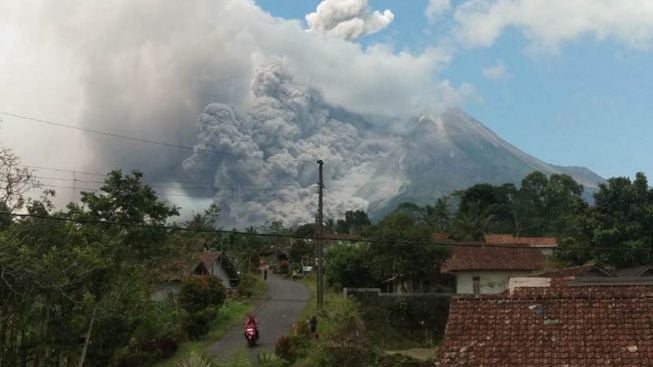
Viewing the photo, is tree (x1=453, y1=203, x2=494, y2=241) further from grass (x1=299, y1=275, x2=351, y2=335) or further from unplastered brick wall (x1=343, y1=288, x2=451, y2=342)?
unplastered brick wall (x1=343, y1=288, x2=451, y2=342)

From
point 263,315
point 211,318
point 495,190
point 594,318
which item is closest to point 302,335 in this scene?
point 211,318

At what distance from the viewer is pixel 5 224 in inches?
709

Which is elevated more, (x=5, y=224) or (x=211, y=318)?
(x=5, y=224)

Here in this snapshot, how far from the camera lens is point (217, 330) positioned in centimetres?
3238

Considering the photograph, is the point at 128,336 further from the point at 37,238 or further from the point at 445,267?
the point at 445,267

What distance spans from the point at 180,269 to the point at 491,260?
2159cm

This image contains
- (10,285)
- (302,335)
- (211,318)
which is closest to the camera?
(10,285)

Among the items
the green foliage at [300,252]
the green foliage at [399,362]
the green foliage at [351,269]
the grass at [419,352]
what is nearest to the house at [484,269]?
the green foliage at [351,269]

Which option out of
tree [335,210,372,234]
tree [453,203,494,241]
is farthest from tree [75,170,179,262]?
tree [335,210,372,234]

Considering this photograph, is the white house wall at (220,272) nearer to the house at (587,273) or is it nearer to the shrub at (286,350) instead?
the house at (587,273)

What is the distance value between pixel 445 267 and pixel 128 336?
2744 cm

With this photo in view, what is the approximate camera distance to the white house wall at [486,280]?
44344 mm

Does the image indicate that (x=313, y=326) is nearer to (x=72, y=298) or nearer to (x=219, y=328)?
(x=219, y=328)

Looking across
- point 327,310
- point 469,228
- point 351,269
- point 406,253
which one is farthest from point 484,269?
point 469,228
